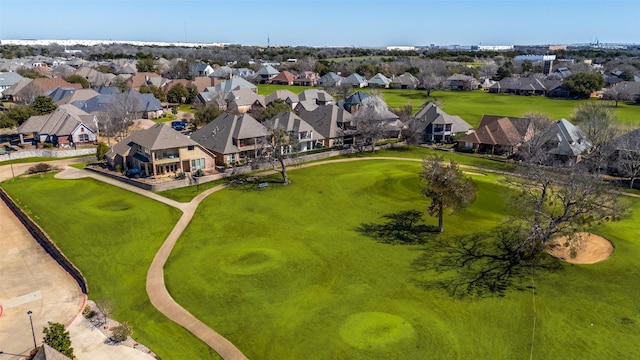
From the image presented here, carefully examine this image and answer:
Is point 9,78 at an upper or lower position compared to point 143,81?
upper

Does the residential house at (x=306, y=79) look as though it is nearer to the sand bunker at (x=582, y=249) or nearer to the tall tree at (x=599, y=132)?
the tall tree at (x=599, y=132)

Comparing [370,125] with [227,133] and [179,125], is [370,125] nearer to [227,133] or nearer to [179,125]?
[227,133]

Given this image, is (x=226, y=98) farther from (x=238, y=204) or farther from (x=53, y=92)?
(x=238, y=204)

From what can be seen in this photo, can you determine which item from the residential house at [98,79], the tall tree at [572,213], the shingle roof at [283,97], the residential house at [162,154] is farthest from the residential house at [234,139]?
the residential house at [98,79]

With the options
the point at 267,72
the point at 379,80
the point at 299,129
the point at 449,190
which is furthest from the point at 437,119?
the point at 267,72

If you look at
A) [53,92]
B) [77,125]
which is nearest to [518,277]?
[77,125]

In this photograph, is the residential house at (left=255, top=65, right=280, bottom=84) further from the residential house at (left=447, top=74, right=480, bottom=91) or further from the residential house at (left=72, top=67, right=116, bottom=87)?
the residential house at (left=447, top=74, right=480, bottom=91)

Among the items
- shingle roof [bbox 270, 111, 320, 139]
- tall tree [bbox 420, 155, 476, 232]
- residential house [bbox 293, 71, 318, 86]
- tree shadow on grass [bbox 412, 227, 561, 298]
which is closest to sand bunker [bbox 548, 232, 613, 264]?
tree shadow on grass [bbox 412, 227, 561, 298]
